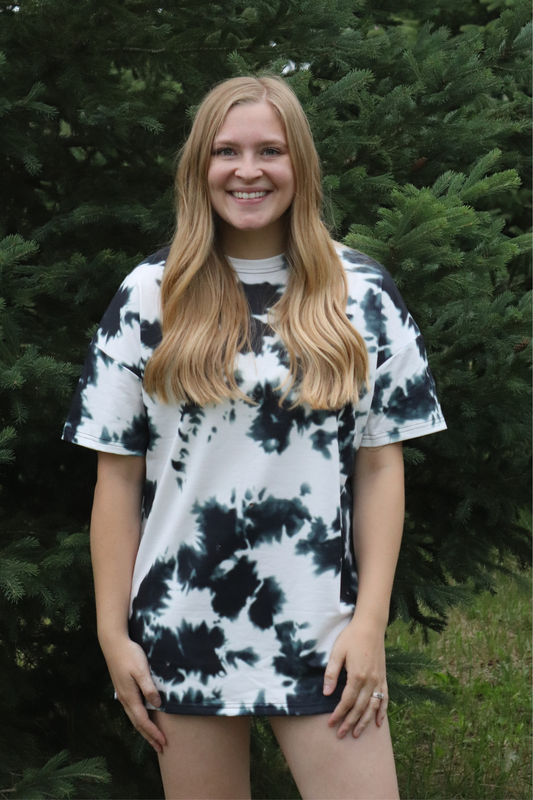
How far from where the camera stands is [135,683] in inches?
70.5

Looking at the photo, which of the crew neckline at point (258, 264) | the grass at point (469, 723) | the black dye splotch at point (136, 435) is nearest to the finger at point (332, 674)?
the black dye splotch at point (136, 435)

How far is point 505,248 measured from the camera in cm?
236

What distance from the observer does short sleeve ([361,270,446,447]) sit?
5.96 feet

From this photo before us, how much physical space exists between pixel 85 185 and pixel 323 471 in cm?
164

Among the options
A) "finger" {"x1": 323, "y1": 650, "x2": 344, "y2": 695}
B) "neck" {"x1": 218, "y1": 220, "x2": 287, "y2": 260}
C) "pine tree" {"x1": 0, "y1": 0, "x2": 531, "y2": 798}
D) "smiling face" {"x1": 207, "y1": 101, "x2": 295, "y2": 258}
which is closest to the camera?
"finger" {"x1": 323, "y1": 650, "x2": 344, "y2": 695}

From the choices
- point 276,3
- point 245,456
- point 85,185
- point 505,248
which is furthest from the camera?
point 85,185

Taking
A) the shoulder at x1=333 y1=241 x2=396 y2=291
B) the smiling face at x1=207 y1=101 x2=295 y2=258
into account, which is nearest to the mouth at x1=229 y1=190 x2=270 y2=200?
the smiling face at x1=207 y1=101 x2=295 y2=258

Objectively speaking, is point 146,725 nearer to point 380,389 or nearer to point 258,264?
point 380,389

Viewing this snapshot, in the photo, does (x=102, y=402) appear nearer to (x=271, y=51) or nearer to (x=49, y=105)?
(x=49, y=105)

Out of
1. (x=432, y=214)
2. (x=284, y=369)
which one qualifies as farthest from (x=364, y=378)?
(x=432, y=214)

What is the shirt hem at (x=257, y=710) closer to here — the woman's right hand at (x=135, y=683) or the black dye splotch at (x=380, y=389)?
the woman's right hand at (x=135, y=683)

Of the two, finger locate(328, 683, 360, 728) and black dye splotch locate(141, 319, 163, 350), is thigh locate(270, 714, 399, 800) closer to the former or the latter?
finger locate(328, 683, 360, 728)

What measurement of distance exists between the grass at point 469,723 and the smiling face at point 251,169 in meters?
1.81

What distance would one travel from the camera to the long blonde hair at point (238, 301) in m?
1.74
